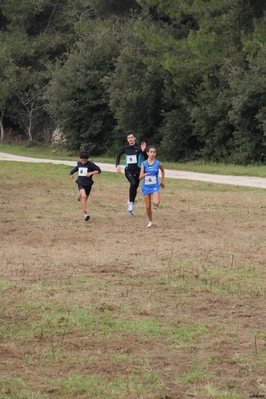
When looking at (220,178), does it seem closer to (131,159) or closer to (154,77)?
(131,159)

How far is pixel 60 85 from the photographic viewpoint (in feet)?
151

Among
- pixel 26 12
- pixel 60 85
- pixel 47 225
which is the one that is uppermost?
pixel 26 12

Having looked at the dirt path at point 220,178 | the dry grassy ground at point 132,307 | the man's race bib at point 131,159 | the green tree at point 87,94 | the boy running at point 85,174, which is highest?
the green tree at point 87,94

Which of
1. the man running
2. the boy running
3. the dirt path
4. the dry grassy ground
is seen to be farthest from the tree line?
the dry grassy ground

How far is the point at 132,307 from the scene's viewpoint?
8.82 m

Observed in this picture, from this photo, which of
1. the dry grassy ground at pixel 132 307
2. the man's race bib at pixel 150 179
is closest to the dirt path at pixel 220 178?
the dry grassy ground at pixel 132 307

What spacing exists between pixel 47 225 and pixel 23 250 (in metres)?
3.41

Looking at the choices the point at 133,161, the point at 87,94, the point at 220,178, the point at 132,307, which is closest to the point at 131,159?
the point at 133,161

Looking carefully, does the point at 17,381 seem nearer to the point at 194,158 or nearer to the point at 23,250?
the point at 23,250

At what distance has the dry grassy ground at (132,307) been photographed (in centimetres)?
638

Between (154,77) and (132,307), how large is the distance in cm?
3303

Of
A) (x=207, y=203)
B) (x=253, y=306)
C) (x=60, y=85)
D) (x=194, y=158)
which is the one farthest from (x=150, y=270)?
(x=60, y=85)

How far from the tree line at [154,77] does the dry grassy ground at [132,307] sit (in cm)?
1842

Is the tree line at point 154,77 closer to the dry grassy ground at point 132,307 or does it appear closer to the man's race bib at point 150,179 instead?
the man's race bib at point 150,179
